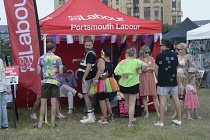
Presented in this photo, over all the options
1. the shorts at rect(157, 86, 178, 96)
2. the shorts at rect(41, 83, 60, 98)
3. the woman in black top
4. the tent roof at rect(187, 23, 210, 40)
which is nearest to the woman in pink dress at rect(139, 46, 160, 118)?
the woman in black top

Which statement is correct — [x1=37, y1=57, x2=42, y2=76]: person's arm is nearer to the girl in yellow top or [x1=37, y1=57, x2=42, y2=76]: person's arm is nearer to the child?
the girl in yellow top

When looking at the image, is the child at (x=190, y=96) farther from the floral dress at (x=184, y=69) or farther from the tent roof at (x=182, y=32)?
the tent roof at (x=182, y=32)

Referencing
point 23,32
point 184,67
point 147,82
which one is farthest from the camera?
point 147,82

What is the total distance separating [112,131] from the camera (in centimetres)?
640

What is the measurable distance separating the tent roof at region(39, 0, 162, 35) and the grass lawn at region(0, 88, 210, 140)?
185 cm

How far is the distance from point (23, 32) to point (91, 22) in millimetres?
1553

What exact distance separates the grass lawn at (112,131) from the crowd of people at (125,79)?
21 cm

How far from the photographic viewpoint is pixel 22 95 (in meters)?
9.48

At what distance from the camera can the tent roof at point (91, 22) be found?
737 cm

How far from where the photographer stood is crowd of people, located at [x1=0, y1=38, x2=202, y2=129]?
6.67 metres

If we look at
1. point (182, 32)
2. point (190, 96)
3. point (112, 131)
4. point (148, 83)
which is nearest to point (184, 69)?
point (190, 96)

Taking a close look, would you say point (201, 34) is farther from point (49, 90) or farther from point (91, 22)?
point (49, 90)

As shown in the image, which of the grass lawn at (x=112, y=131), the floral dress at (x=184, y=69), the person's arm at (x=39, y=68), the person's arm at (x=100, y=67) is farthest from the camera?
the floral dress at (x=184, y=69)

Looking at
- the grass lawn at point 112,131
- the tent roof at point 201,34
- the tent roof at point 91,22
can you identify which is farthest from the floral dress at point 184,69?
the tent roof at point 201,34
